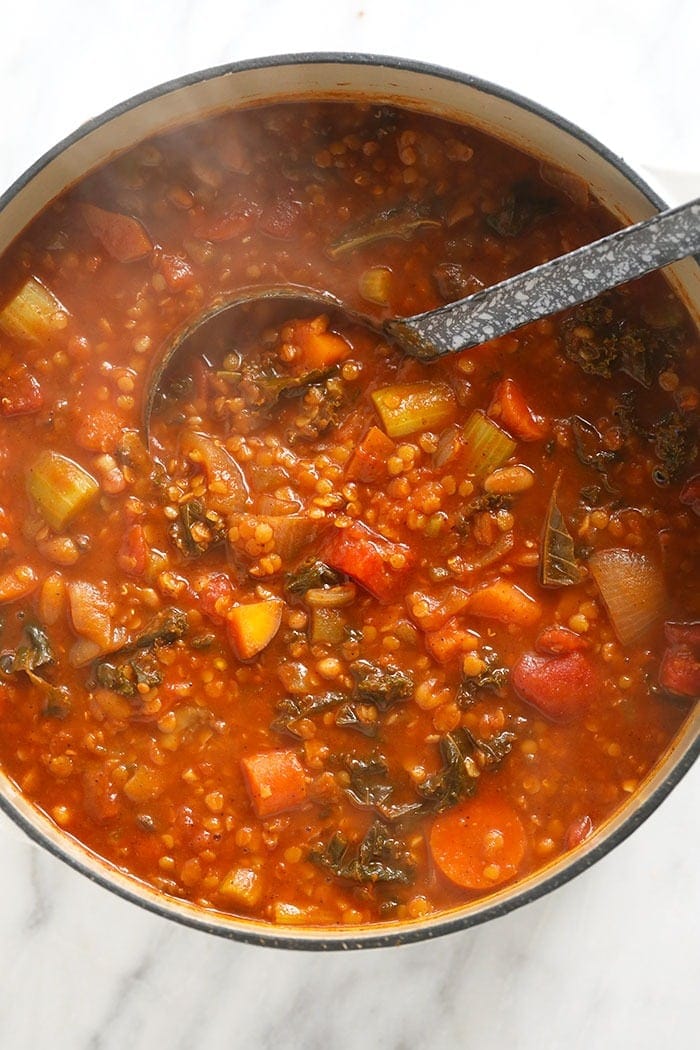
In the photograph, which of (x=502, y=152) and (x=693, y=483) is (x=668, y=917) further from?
(x=502, y=152)

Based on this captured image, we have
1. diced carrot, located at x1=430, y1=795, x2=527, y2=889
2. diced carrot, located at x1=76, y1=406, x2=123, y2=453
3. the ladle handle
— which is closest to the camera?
the ladle handle

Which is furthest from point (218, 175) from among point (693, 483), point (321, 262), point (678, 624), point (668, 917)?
point (668, 917)

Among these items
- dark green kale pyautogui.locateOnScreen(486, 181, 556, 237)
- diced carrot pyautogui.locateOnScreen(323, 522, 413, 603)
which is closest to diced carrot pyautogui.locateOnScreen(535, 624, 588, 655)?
diced carrot pyautogui.locateOnScreen(323, 522, 413, 603)

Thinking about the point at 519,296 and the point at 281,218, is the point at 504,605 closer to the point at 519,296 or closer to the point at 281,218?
the point at 519,296

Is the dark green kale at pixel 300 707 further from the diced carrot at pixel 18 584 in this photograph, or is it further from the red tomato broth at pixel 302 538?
the diced carrot at pixel 18 584

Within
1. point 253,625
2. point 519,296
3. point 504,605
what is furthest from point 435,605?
point 519,296

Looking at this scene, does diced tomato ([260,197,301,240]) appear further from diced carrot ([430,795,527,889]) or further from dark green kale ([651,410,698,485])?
diced carrot ([430,795,527,889])
